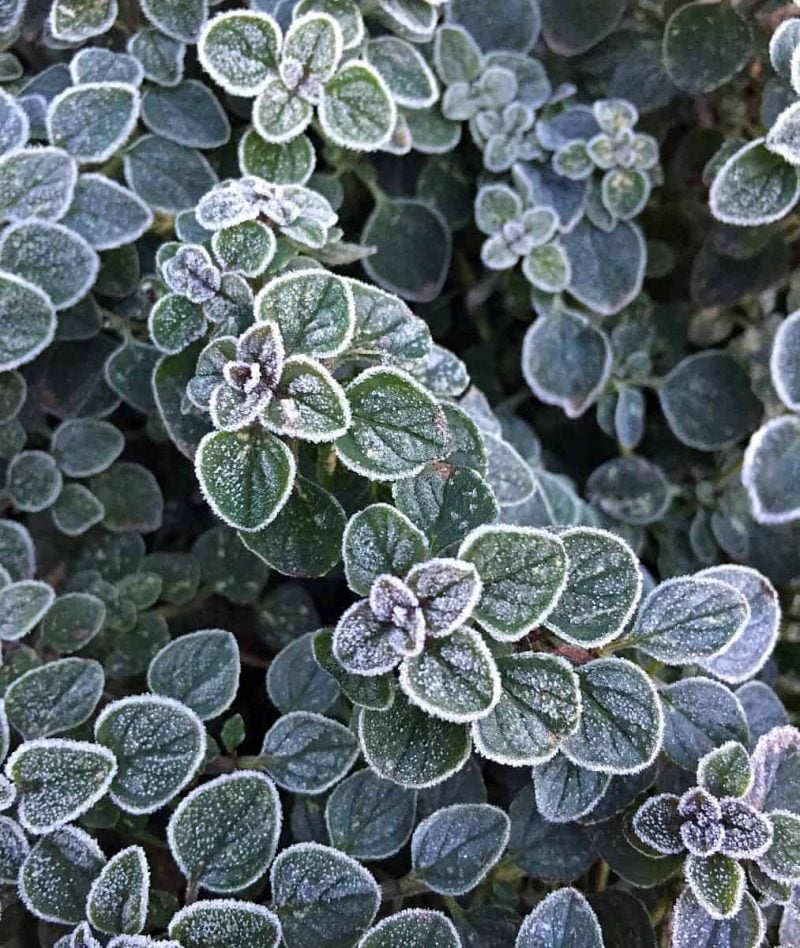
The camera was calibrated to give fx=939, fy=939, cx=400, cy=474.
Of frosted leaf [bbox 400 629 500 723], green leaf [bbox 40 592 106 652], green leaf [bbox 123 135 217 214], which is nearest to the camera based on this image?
frosted leaf [bbox 400 629 500 723]

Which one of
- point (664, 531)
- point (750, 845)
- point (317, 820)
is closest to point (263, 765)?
point (317, 820)

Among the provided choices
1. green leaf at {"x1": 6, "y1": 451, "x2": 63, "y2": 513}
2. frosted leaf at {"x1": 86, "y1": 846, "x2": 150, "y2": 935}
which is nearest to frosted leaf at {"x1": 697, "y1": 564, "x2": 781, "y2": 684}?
frosted leaf at {"x1": 86, "y1": 846, "x2": 150, "y2": 935}

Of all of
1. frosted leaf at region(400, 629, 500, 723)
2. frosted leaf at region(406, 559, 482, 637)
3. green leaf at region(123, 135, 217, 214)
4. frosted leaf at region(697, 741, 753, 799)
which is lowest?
frosted leaf at region(697, 741, 753, 799)

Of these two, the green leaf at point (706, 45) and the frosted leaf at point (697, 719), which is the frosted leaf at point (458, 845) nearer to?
the frosted leaf at point (697, 719)

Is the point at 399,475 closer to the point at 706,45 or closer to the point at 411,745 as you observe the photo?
the point at 411,745

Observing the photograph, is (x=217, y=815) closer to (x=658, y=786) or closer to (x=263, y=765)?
(x=263, y=765)

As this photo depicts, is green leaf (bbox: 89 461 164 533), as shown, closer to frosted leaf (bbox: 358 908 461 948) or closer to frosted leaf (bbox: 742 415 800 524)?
frosted leaf (bbox: 358 908 461 948)

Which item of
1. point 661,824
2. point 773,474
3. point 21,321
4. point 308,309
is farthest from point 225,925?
point 773,474

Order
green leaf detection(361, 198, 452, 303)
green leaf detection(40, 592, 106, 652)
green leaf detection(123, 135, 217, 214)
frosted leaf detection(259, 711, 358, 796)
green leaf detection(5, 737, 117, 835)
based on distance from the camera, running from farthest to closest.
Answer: green leaf detection(361, 198, 452, 303)
green leaf detection(123, 135, 217, 214)
green leaf detection(40, 592, 106, 652)
frosted leaf detection(259, 711, 358, 796)
green leaf detection(5, 737, 117, 835)
